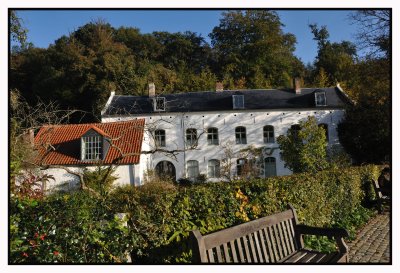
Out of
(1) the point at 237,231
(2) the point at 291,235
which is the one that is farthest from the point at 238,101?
(1) the point at 237,231

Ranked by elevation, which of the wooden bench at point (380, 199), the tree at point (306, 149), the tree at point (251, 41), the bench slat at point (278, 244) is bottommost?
the wooden bench at point (380, 199)

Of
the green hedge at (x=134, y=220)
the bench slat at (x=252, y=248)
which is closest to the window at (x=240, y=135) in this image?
the green hedge at (x=134, y=220)

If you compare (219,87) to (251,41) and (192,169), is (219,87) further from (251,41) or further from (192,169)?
(251,41)

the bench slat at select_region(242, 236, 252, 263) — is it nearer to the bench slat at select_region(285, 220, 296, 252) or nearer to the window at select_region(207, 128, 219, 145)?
the bench slat at select_region(285, 220, 296, 252)

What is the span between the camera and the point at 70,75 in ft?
39.0

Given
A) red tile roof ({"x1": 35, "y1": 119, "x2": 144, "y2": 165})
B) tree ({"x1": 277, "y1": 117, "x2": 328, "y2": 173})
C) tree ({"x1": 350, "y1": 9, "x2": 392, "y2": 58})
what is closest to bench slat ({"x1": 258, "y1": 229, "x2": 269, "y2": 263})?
tree ({"x1": 350, "y1": 9, "x2": 392, "y2": 58})

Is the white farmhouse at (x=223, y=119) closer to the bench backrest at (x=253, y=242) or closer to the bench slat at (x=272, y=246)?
the bench backrest at (x=253, y=242)

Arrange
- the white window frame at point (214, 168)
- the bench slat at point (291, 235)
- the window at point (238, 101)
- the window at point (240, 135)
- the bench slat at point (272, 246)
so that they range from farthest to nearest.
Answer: the window at point (238, 101) → the window at point (240, 135) → the white window frame at point (214, 168) → the bench slat at point (291, 235) → the bench slat at point (272, 246)

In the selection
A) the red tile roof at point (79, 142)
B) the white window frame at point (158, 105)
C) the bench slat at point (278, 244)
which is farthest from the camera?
the white window frame at point (158, 105)

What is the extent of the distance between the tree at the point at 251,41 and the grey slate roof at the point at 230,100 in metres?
3.85

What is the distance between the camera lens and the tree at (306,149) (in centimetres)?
1662

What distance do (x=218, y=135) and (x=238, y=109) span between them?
2.16 meters

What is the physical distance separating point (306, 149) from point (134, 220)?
14.4m

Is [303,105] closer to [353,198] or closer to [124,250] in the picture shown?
[353,198]
